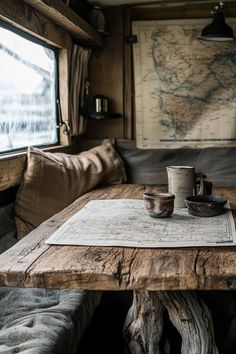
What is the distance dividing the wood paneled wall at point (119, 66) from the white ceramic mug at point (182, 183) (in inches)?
79.2

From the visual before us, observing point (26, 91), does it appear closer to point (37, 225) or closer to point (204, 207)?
point (37, 225)

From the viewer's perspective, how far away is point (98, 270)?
123cm

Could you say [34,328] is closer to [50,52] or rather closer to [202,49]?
[50,52]

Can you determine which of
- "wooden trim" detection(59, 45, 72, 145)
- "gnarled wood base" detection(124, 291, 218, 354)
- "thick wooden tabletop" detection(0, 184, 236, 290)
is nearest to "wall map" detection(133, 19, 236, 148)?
"wooden trim" detection(59, 45, 72, 145)

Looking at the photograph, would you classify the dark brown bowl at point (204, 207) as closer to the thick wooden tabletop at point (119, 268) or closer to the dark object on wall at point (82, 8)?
the thick wooden tabletop at point (119, 268)

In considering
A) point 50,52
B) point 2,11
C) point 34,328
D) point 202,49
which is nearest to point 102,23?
point 50,52

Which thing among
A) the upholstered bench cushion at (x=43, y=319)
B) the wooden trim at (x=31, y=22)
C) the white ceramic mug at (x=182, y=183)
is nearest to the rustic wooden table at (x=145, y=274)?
the upholstered bench cushion at (x=43, y=319)

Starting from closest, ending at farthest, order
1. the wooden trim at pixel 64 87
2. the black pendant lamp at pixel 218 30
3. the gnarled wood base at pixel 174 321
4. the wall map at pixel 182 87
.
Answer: the gnarled wood base at pixel 174 321, the black pendant lamp at pixel 218 30, the wooden trim at pixel 64 87, the wall map at pixel 182 87

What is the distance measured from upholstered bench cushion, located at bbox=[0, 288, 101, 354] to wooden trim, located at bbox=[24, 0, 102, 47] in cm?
152

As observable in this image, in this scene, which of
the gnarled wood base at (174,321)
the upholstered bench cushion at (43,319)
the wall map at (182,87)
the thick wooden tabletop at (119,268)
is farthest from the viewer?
the wall map at (182,87)

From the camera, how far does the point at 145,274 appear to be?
1.20m

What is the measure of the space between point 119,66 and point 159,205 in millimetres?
2377

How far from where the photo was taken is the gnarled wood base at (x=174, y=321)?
1.58 metres

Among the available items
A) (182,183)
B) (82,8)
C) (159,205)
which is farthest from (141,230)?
(82,8)
